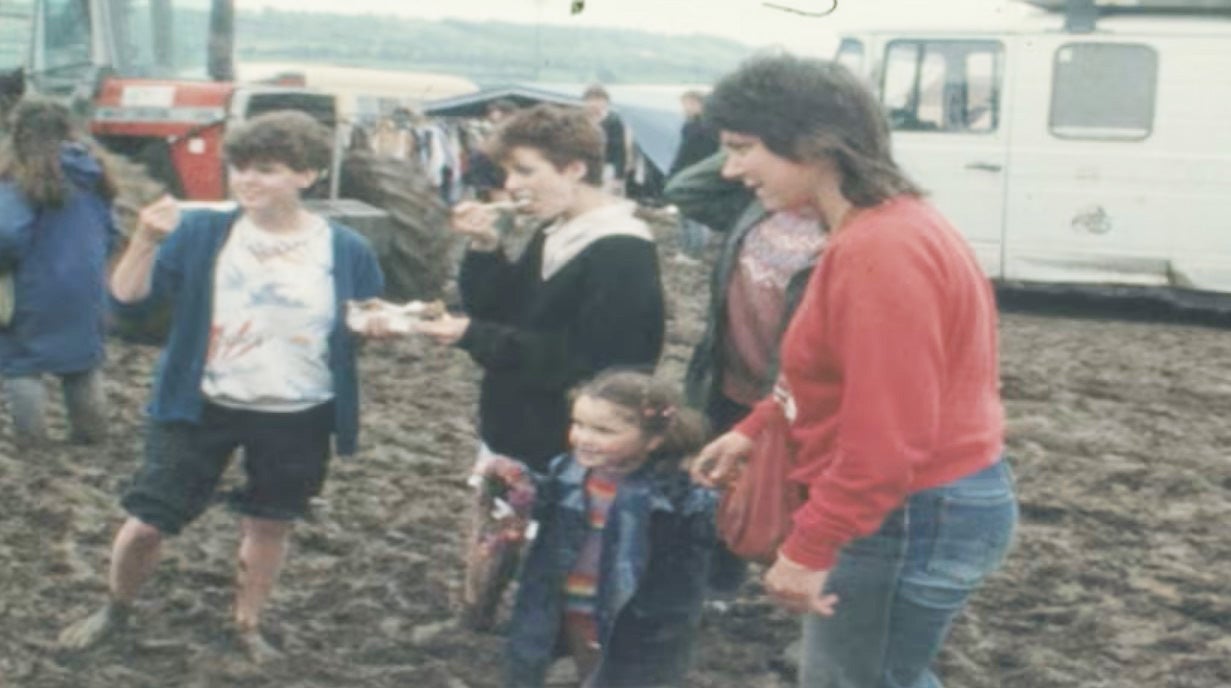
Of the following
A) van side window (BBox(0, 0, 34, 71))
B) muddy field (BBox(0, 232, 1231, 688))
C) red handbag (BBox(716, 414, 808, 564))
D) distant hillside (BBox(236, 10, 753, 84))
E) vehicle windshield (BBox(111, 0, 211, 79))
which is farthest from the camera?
distant hillside (BBox(236, 10, 753, 84))

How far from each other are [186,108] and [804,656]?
29.9 feet

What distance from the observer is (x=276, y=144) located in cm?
491

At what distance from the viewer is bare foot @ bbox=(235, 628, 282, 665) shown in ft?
17.4

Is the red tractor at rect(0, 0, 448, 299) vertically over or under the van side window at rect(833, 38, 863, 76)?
under

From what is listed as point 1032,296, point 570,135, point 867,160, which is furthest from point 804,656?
point 1032,296

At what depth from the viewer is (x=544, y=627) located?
14.9 ft

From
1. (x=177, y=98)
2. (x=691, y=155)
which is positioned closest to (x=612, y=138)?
(x=691, y=155)

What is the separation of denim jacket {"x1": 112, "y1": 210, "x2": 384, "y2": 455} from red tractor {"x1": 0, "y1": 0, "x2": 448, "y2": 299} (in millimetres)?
6386

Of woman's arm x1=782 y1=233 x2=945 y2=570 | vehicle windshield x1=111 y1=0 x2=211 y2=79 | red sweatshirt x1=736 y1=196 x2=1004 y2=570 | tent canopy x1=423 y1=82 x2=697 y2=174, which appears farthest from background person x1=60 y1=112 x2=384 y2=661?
tent canopy x1=423 y1=82 x2=697 y2=174

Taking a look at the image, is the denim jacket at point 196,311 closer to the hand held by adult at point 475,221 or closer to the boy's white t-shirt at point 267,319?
the boy's white t-shirt at point 267,319

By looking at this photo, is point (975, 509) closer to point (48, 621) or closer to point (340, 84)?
point (48, 621)

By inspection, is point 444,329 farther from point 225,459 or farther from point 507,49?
point 507,49

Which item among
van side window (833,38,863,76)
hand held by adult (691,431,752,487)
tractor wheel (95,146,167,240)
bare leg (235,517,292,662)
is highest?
van side window (833,38,863,76)

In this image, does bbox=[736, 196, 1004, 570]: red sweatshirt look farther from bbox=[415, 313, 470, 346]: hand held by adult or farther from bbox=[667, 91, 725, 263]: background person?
bbox=[667, 91, 725, 263]: background person
